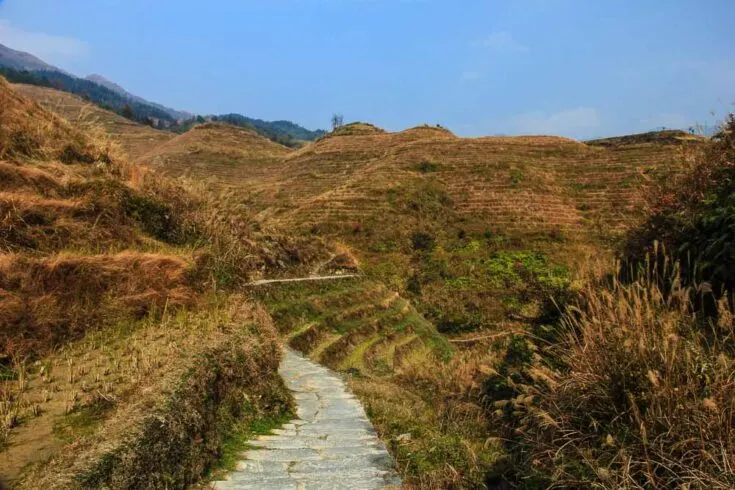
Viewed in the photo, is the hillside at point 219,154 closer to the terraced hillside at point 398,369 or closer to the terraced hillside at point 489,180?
the terraced hillside at point 489,180

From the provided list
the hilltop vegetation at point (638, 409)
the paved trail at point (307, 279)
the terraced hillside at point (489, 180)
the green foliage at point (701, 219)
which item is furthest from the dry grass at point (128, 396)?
the terraced hillside at point (489, 180)

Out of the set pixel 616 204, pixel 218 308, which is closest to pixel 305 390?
pixel 218 308

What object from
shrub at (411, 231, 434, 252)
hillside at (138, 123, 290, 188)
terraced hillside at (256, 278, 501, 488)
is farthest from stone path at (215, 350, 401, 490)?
hillside at (138, 123, 290, 188)

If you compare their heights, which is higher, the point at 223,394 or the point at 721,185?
the point at 721,185

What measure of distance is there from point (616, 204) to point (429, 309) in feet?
77.4

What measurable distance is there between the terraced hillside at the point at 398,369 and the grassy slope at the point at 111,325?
1751 mm

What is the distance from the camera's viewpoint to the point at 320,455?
4988 mm

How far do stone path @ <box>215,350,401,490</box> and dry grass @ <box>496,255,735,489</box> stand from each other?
1.41m

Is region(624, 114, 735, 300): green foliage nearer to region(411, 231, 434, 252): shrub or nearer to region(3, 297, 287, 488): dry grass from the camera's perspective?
region(3, 297, 287, 488): dry grass

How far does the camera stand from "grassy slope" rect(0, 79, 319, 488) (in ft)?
10.9

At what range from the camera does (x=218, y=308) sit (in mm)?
6531

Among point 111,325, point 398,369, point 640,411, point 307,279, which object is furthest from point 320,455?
point 307,279

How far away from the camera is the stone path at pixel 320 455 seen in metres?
4.24

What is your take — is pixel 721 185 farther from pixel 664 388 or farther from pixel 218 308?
pixel 218 308
